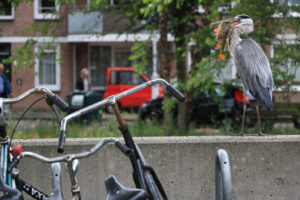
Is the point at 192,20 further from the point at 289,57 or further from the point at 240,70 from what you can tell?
the point at 240,70

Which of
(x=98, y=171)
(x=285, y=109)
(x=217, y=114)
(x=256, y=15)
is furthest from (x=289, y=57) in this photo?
(x=217, y=114)

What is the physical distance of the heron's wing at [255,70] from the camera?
16.5 ft

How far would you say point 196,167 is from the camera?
4.47m

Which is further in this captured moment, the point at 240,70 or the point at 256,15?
the point at 256,15

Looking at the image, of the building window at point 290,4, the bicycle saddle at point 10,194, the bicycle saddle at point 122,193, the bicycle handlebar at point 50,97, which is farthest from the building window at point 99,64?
the bicycle saddle at point 10,194

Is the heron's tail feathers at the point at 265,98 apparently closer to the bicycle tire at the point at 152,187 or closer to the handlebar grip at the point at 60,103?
the bicycle tire at the point at 152,187

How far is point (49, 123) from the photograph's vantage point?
363 inches

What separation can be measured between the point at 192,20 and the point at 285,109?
9.02ft

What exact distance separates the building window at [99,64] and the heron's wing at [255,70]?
77.8 feet

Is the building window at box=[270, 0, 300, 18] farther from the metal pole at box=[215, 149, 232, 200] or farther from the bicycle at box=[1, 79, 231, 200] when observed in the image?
the bicycle at box=[1, 79, 231, 200]

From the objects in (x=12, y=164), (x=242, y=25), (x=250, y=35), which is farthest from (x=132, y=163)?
(x=250, y=35)

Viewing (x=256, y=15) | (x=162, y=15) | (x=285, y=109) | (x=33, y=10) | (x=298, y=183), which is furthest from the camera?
(x=33, y=10)

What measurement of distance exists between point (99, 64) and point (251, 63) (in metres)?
24.4

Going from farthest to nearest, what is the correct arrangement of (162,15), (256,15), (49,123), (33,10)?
1. (33,10)
2. (162,15)
3. (49,123)
4. (256,15)
